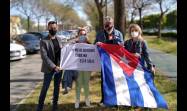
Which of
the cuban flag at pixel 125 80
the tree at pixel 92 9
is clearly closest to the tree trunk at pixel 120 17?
the cuban flag at pixel 125 80

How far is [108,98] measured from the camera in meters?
8.54

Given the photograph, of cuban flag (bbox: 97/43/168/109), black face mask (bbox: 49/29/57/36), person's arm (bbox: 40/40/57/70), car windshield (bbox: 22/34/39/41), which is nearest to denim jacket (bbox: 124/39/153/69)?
cuban flag (bbox: 97/43/168/109)

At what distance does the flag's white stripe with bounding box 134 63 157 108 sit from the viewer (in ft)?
28.2

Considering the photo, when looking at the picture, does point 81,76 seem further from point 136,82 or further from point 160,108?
point 160,108

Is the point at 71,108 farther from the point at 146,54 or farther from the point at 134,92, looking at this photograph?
the point at 146,54

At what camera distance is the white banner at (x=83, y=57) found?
9.02 metres

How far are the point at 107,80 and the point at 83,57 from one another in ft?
2.54

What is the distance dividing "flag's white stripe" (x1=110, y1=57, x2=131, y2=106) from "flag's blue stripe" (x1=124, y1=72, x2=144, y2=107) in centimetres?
7

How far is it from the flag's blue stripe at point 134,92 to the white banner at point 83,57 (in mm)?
759

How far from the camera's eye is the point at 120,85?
8.70 m

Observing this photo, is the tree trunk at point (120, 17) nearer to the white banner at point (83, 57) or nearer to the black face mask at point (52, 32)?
the white banner at point (83, 57)

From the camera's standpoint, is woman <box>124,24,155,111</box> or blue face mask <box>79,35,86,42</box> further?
blue face mask <box>79,35,86,42</box>

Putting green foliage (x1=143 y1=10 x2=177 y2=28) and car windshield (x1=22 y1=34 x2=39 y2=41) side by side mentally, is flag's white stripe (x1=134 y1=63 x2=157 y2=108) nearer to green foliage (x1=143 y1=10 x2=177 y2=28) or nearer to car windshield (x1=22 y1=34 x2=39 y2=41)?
car windshield (x1=22 y1=34 x2=39 y2=41)
